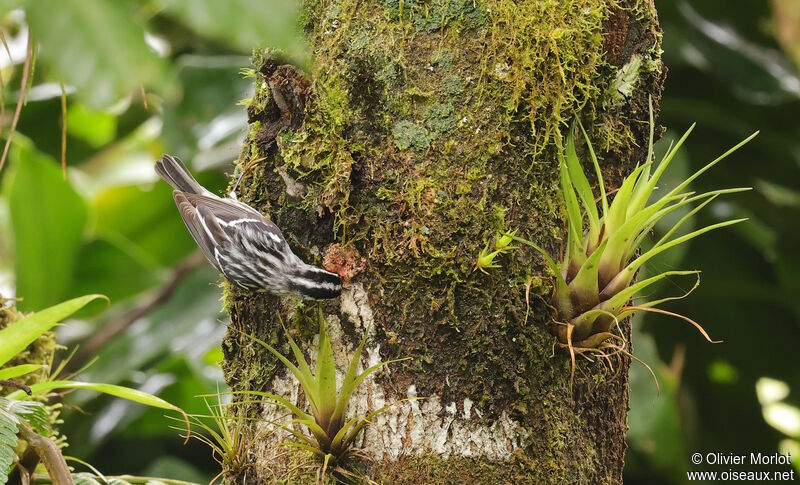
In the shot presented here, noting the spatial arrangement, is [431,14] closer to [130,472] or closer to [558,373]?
[558,373]

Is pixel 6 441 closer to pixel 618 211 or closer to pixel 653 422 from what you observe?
pixel 618 211

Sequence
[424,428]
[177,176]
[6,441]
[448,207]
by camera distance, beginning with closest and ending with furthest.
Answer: [6,441]
[424,428]
[448,207]
[177,176]

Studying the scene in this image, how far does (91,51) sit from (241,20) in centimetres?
9

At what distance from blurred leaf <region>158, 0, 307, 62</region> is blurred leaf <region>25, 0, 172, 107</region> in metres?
0.04

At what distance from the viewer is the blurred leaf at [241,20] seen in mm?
482

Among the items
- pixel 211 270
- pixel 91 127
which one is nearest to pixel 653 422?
pixel 211 270

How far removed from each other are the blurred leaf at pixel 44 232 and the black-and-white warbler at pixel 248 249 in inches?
43.5

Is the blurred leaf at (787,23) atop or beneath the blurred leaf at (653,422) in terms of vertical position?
atop

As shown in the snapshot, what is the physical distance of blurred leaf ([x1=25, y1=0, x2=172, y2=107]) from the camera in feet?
1.59

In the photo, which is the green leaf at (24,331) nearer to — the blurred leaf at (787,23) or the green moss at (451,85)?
the green moss at (451,85)

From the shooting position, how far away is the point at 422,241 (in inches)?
75.7

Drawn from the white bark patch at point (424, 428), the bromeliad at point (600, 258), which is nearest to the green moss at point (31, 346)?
the white bark patch at point (424, 428)

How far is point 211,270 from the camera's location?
4.39 m

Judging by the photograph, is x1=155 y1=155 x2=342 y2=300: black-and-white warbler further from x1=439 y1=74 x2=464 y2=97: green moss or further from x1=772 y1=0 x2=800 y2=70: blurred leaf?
x1=772 y1=0 x2=800 y2=70: blurred leaf
